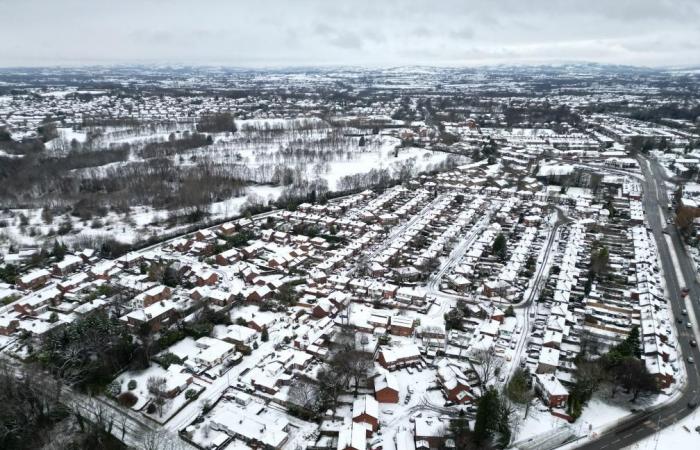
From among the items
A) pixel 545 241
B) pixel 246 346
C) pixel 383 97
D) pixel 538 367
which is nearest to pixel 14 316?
pixel 246 346

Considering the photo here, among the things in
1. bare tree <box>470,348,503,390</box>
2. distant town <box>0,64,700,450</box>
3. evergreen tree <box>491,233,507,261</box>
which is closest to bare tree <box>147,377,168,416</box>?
distant town <box>0,64,700,450</box>

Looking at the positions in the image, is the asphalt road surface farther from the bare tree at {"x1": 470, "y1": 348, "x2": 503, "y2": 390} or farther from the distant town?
the bare tree at {"x1": 470, "y1": 348, "x2": 503, "y2": 390}

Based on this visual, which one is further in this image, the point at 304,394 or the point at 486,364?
the point at 486,364

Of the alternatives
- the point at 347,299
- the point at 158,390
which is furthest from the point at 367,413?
the point at 347,299

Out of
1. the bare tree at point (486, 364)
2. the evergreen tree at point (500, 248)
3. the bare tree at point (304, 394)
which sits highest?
the evergreen tree at point (500, 248)

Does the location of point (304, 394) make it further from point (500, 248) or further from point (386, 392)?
point (500, 248)

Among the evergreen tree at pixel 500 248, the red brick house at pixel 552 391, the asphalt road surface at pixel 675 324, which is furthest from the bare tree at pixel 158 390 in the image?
the evergreen tree at pixel 500 248

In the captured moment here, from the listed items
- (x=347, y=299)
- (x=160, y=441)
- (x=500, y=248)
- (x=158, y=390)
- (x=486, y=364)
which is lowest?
(x=160, y=441)

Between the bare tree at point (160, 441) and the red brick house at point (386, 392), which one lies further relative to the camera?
the red brick house at point (386, 392)

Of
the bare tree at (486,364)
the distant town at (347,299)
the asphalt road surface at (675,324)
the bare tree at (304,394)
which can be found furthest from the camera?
the bare tree at (486,364)

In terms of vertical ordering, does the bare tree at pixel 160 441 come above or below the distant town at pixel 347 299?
below

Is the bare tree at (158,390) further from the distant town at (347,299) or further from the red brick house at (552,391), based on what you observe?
the red brick house at (552,391)

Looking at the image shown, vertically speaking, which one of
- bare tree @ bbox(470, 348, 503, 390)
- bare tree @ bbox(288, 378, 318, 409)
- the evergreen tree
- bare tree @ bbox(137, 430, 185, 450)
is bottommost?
bare tree @ bbox(137, 430, 185, 450)
